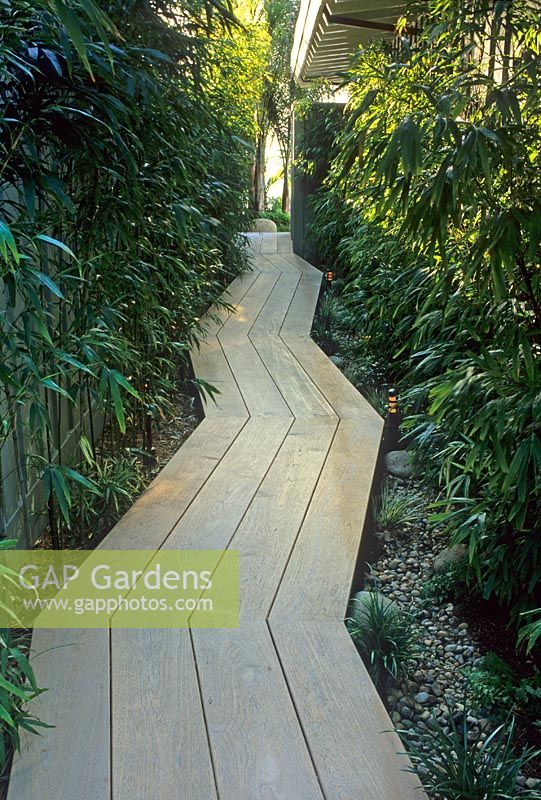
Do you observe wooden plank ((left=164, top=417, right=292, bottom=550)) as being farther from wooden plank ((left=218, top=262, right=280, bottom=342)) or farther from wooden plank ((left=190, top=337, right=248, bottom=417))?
wooden plank ((left=218, top=262, right=280, bottom=342))

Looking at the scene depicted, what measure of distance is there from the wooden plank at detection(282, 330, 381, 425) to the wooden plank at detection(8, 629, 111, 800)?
2.09 m

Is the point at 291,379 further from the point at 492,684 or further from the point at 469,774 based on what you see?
the point at 469,774

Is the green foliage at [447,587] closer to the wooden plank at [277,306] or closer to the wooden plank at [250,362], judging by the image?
the wooden plank at [250,362]

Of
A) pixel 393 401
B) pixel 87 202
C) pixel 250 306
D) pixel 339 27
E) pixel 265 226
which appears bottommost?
pixel 265 226

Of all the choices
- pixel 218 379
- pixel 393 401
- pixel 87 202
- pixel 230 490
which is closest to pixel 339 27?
pixel 218 379

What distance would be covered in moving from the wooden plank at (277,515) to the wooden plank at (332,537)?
0.03m

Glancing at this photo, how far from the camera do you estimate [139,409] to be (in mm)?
3104

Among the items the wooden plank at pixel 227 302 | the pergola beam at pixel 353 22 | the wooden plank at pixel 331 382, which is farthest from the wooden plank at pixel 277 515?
the pergola beam at pixel 353 22

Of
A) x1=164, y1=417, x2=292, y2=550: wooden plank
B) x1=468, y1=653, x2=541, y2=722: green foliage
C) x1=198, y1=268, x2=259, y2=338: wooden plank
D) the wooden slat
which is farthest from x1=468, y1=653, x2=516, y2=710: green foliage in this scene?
the wooden slat

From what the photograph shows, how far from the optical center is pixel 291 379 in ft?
14.4

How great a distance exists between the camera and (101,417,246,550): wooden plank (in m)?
2.51

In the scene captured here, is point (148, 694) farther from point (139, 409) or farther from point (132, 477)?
point (139, 409)

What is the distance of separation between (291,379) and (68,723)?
114 inches

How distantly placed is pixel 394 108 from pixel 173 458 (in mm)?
1635
